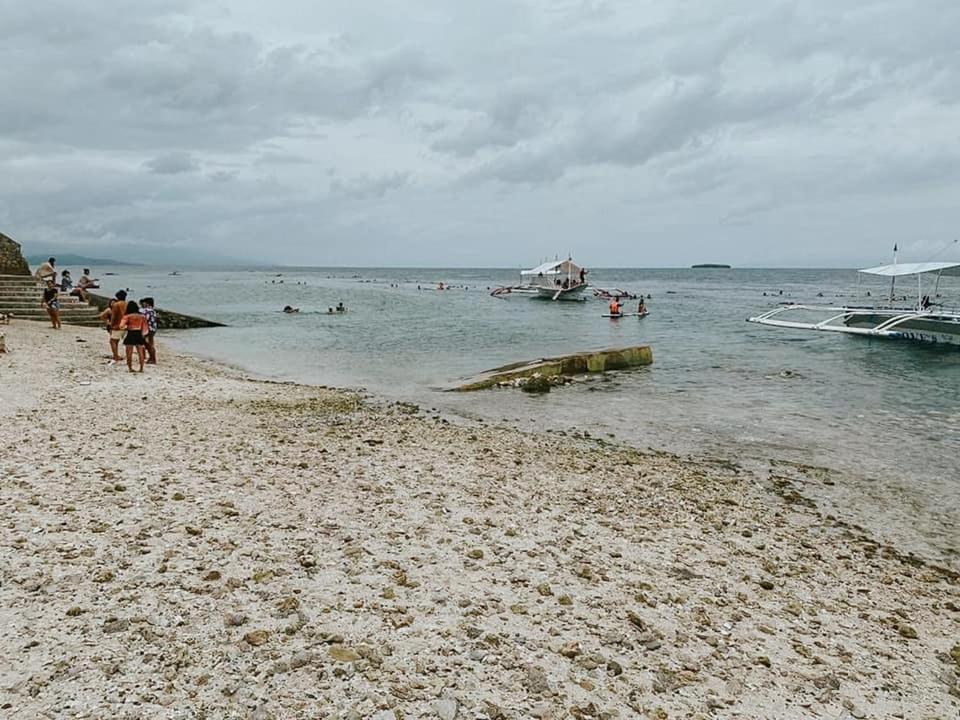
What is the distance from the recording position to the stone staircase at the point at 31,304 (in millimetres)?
27531

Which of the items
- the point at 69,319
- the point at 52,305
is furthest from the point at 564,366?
the point at 69,319

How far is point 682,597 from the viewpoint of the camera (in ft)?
19.1

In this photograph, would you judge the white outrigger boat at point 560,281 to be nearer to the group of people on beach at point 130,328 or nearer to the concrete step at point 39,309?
the concrete step at point 39,309

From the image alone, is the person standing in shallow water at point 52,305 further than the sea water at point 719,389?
Yes

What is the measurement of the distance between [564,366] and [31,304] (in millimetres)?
24400

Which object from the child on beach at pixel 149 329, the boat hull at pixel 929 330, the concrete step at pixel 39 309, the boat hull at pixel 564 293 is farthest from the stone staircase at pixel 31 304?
the boat hull at pixel 564 293

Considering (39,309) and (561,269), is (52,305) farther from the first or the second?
(561,269)

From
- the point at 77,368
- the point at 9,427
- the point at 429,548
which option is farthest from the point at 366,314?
the point at 429,548

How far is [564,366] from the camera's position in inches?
822

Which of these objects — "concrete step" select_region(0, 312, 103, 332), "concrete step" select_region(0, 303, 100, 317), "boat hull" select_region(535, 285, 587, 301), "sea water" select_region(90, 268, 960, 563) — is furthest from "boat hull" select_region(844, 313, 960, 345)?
"concrete step" select_region(0, 303, 100, 317)

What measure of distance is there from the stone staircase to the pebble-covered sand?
21.7m

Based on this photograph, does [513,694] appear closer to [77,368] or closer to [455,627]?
[455,627]

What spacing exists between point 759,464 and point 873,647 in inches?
256

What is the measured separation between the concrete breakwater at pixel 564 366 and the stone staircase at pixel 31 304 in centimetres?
2079
